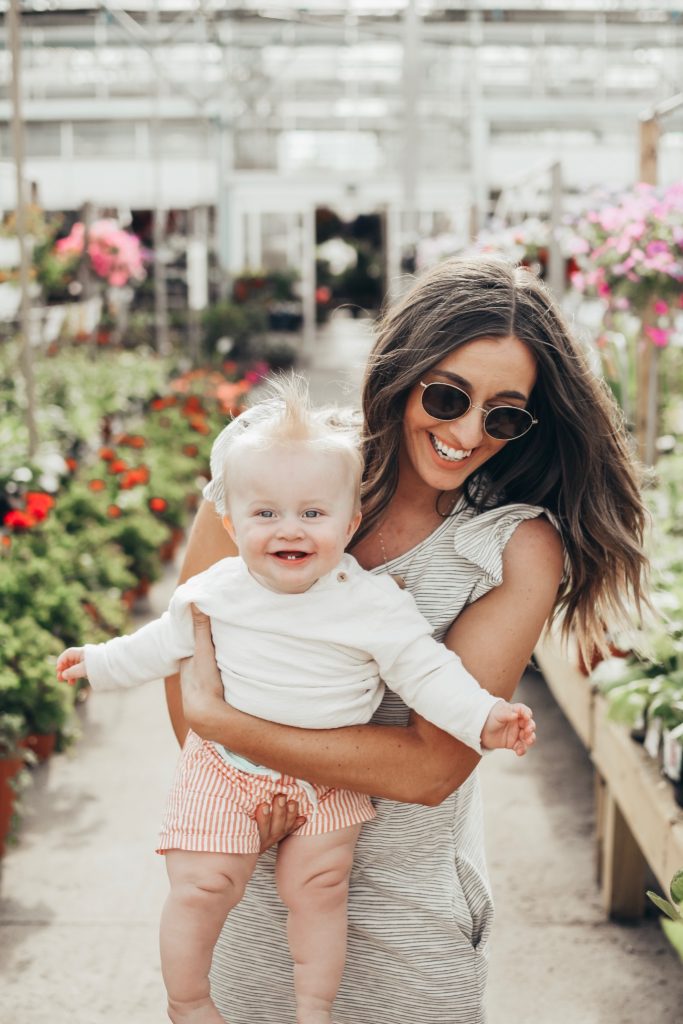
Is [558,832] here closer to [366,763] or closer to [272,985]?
[272,985]

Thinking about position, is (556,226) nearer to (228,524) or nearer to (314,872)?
(228,524)

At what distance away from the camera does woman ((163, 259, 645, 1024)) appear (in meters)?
1.58

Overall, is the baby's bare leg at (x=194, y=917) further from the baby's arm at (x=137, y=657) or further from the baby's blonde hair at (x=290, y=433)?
→ the baby's blonde hair at (x=290, y=433)

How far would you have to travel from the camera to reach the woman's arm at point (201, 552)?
1766 mm

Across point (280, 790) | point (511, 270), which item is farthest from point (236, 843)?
point (511, 270)

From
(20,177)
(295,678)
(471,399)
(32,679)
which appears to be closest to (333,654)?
(295,678)

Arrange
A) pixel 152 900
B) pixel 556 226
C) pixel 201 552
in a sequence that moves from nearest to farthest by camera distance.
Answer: pixel 201 552
pixel 152 900
pixel 556 226

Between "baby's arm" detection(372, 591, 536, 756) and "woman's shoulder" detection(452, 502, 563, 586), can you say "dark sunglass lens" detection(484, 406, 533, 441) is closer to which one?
"woman's shoulder" detection(452, 502, 563, 586)

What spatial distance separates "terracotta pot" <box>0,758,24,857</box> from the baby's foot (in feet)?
5.86

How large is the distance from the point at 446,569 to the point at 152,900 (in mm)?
1976

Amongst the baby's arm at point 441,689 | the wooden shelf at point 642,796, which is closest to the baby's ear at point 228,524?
the baby's arm at point 441,689

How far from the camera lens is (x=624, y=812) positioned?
113 inches

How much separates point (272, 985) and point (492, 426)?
2.83 ft

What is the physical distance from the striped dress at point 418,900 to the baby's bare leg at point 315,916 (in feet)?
0.31
